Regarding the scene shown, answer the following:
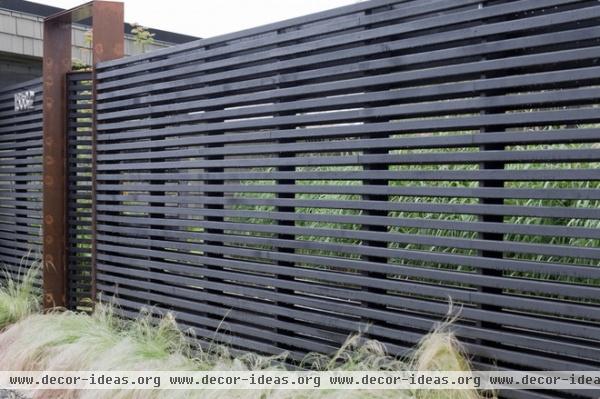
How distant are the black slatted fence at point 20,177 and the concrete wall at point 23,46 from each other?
1355mm

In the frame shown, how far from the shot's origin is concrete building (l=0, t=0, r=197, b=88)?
9586 millimetres

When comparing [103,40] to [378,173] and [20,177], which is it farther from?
[378,173]

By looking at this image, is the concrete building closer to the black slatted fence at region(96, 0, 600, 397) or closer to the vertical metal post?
the vertical metal post

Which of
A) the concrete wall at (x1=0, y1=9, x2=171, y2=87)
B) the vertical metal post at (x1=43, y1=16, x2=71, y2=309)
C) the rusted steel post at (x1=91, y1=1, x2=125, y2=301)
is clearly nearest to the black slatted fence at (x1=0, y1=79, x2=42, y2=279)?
the vertical metal post at (x1=43, y1=16, x2=71, y2=309)

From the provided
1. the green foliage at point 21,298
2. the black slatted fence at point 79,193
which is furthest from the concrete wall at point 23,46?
the green foliage at point 21,298

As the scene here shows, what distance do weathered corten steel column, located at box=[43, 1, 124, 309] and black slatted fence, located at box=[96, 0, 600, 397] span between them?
1245 mm

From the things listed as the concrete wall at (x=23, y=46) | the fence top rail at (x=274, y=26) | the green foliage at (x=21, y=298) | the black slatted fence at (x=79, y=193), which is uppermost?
the concrete wall at (x=23, y=46)

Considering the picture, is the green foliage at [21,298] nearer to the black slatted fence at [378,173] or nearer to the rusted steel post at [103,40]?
the rusted steel post at [103,40]

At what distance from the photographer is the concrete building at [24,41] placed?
31.4 feet

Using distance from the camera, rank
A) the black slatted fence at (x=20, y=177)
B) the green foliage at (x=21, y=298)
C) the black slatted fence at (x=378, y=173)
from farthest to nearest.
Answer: the black slatted fence at (x=20, y=177), the green foliage at (x=21, y=298), the black slatted fence at (x=378, y=173)

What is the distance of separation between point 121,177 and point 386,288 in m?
3.22

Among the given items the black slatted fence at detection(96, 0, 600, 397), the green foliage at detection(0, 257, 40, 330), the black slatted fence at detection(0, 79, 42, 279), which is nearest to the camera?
the black slatted fence at detection(96, 0, 600, 397)

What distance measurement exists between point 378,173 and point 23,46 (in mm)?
7720

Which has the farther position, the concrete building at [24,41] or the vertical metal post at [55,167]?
the concrete building at [24,41]
